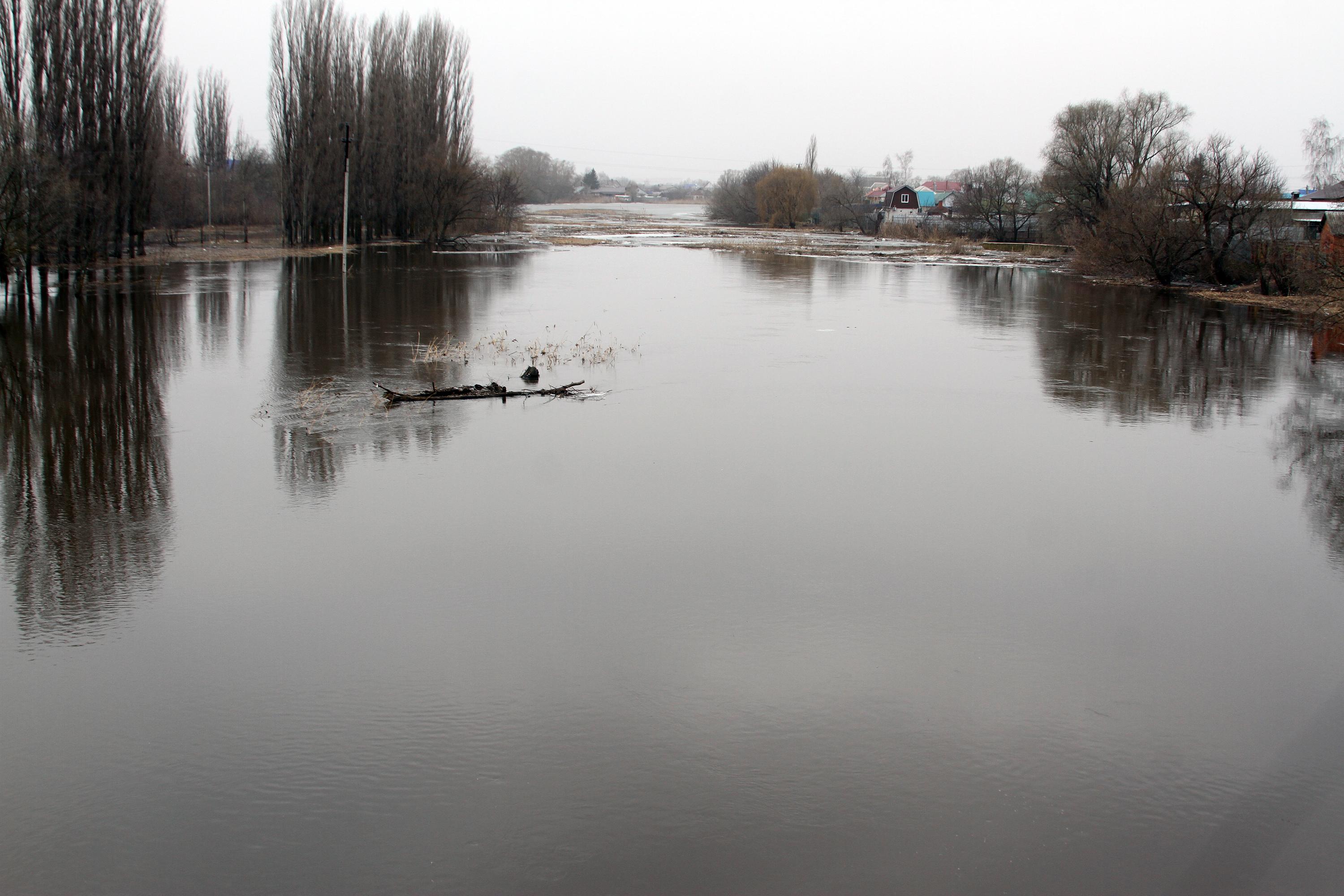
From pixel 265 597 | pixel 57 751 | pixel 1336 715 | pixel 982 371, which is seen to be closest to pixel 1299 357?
pixel 982 371

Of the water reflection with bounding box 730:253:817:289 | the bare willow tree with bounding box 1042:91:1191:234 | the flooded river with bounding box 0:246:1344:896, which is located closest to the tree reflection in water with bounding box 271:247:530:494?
the flooded river with bounding box 0:246:1344:896

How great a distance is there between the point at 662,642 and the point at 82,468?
267 inches

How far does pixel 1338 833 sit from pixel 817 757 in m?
2.53

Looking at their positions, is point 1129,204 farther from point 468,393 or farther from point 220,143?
point 220,143

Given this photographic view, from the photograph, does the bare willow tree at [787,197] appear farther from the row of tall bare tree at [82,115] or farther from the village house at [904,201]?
the row of tall bare tree at [82,115]

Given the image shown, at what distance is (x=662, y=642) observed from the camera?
6996 mm

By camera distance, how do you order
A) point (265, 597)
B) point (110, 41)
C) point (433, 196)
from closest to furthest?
point (265, 597) → point (110, 41) → point (433, 196)

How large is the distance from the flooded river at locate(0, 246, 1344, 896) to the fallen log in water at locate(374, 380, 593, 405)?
262mm

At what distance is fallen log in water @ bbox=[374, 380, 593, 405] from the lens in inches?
547

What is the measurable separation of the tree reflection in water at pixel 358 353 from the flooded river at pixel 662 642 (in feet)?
0.54

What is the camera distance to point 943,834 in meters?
5.07

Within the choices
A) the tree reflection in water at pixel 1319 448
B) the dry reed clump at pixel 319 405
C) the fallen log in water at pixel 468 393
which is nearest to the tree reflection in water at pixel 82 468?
the dry reed clump at pixel 319 405

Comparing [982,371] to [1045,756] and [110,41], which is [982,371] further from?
[110,41]

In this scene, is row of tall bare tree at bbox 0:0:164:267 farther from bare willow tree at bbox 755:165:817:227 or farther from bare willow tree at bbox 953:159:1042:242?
bare willow tree at bbox 755:165:817:227
